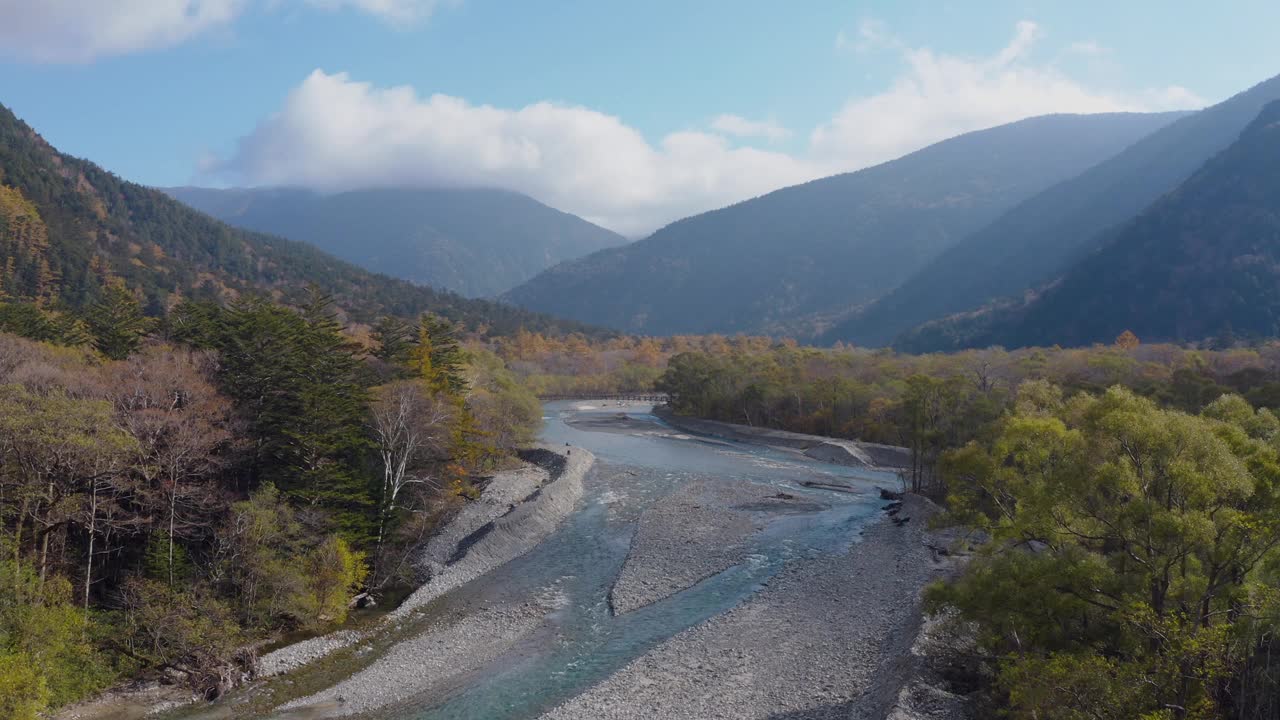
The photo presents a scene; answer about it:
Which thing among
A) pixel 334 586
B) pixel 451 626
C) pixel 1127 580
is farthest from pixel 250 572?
pixel 1127 580

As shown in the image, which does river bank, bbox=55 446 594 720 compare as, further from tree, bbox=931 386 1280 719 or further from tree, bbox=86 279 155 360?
tree, bbox=86 279 155 360

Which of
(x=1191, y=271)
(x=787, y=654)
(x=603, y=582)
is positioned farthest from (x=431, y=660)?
(x=1191, y=271)

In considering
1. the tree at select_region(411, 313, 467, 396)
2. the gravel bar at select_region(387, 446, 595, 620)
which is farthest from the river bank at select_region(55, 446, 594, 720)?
the tree at select_region(411, 313, 467, 396)

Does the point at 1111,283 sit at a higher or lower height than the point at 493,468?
higher

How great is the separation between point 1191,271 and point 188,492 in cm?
17997

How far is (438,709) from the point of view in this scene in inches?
793

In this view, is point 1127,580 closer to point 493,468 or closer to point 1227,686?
point 1227,686

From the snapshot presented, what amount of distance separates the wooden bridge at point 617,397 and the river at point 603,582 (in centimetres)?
7624

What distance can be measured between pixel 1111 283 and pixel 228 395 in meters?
186

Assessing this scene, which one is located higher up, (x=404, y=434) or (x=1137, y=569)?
(x=404, y=434)

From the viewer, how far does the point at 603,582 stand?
31.5 m

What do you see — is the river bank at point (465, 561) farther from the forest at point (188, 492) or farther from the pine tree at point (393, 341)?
the pine tree at point (393, 341)

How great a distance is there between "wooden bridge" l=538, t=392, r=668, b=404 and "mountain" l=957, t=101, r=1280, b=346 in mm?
93780

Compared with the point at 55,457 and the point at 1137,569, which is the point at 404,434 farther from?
the point at 1137,569
